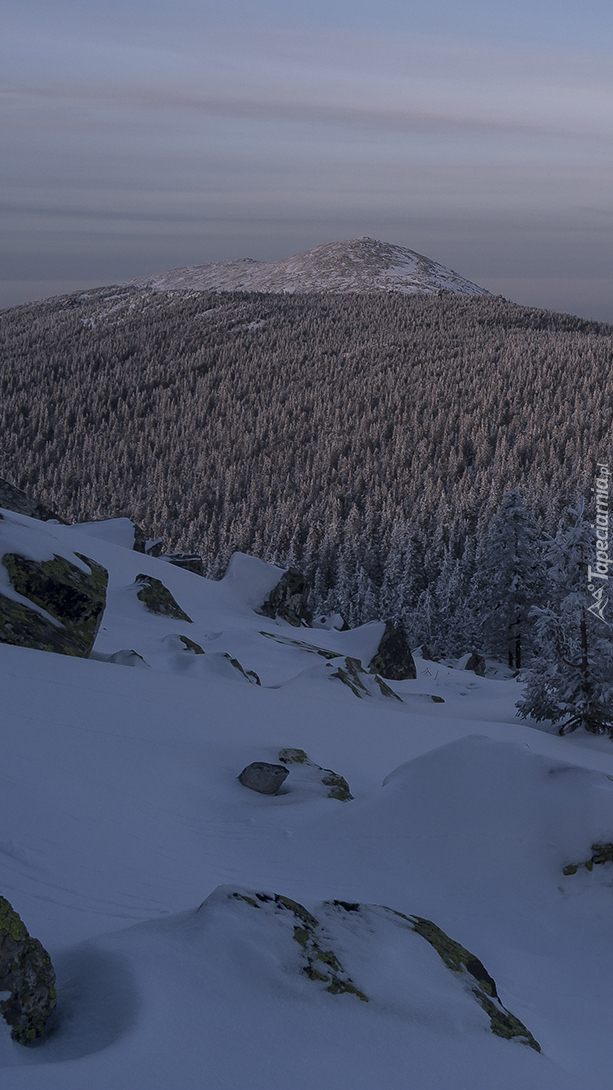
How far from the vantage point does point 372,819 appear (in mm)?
7914

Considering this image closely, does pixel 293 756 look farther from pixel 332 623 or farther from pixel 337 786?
pixel 332 623

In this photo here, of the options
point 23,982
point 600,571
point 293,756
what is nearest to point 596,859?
point 293,756

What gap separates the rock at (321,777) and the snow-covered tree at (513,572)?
25.7 meters

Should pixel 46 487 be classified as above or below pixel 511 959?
below

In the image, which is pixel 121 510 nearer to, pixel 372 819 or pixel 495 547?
pixel 495 547

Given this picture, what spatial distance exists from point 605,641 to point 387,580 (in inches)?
2659

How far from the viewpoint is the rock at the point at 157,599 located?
1839cm

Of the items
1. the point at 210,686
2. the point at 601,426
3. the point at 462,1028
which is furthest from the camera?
the point at 601,426

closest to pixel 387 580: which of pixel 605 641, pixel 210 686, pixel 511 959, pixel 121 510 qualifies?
pixel 605 641

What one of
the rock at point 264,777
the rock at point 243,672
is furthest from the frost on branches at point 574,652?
the rock at point 264,777

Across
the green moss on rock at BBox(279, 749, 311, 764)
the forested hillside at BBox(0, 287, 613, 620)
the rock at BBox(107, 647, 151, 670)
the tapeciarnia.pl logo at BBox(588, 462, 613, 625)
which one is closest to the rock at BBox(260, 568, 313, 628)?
the tapeciarnia.pl logo at BBox(588, 462, 613, 625)

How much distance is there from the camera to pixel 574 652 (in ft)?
54.4

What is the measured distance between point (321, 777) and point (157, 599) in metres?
10.7

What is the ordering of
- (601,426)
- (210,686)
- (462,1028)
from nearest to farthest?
(462,1028), (210,686), (601,426)
